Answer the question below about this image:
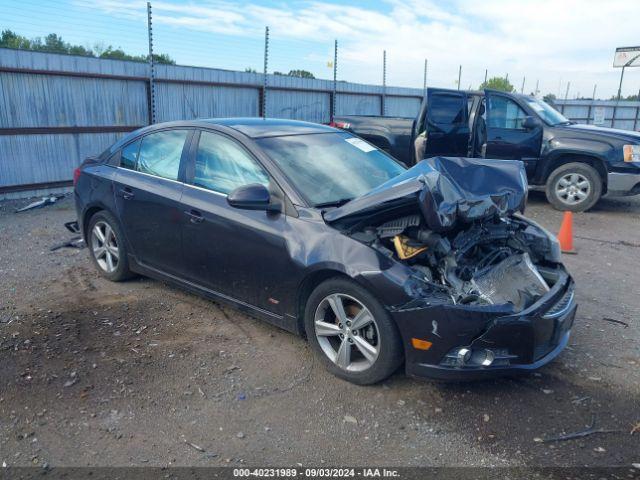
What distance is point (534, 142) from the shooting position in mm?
9547

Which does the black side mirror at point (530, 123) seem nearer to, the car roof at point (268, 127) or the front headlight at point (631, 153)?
the front headlight at point (631, 153)

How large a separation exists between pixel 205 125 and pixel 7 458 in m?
2.87

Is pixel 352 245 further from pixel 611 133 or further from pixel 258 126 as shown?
pixel 611 133

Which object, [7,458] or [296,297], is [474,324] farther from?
[7,458]

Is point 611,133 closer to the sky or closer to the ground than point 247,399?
closer to the sky

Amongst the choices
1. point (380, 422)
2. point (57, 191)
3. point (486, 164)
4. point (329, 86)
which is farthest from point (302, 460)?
point (329, 86)

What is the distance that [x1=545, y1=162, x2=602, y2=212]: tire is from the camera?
925cm

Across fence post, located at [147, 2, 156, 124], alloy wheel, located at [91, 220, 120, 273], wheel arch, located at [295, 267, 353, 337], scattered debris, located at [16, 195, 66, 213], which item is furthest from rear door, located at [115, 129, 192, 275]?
fence post, located at [147, 2, 156, 124]

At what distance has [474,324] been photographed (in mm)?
3170

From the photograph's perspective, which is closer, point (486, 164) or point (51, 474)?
point (51, 474)

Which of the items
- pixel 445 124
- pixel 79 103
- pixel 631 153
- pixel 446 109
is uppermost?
pixel 446 109

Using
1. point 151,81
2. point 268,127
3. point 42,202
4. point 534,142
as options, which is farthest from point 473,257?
point 151,81

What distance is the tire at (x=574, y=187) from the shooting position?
9250 mm

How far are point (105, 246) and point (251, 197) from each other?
97.0 inches
